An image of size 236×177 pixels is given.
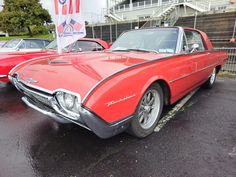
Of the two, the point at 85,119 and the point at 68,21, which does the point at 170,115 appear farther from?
the point at 68,21

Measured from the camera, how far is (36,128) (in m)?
2.73

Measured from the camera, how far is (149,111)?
256cm

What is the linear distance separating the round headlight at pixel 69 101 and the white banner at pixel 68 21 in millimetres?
3050

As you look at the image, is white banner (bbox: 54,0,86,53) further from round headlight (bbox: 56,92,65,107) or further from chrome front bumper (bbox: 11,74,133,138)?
round headlight (bbox: 56,92,65,107)

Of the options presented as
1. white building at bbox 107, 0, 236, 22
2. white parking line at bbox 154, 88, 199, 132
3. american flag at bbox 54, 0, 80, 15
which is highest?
white building at bbox 107, 0, 236, 22

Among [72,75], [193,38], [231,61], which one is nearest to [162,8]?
[231,61]

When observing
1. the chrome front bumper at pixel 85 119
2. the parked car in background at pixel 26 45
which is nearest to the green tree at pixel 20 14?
the parked car in background at pixel 26 45

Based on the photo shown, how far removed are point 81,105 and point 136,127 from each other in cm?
95

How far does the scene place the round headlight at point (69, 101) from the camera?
66.5 inches

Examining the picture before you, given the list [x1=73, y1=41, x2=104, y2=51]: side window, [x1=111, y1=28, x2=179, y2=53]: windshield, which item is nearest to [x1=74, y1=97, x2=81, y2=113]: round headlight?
[x1=111, y1=28, x2=179, y2=53]: windshield

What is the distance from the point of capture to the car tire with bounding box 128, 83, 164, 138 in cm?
229

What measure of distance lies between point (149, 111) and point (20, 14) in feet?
111

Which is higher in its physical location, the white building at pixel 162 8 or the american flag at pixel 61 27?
the white building at pixel 162 8

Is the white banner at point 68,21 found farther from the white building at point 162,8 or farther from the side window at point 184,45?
the white building at point 162,8
